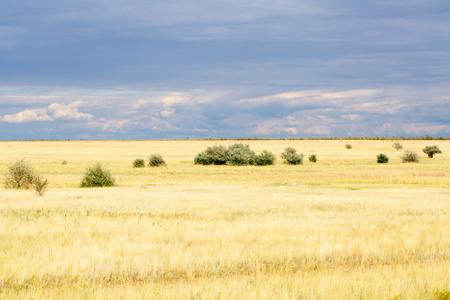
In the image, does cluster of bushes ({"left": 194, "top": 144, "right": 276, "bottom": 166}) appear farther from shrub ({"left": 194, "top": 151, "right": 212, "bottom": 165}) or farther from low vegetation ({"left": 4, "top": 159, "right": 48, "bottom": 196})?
low vegetation ({"left": 4, "top": 159, "right": 48, "bottom": 196})

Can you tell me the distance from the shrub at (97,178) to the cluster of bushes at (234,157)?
37.1m

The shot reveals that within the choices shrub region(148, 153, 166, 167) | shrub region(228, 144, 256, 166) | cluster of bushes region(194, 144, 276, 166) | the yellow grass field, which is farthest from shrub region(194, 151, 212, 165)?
the yellow grass field

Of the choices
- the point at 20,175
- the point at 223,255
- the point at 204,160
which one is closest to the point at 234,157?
the point at 204,160

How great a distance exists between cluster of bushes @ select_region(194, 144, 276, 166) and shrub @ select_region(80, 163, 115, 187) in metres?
37.1

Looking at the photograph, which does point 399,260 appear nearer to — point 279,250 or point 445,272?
point 445,272

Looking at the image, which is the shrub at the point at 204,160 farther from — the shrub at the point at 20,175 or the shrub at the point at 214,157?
the shrub at the point at 20,175

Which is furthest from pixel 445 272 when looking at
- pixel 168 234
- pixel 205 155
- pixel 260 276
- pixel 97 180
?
pixel 205 155

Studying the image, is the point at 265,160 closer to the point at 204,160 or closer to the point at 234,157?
the point at 234,157

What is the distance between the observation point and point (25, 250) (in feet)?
31.0

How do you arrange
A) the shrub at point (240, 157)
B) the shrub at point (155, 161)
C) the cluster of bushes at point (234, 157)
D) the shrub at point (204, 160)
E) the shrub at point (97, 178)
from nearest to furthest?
the shrub at point (97, 178)
the shrub at point (155, 161)
the shrub at point (240, 157)
the cluster of bushes at point (234, 157)
the shrub at point (204, 160)

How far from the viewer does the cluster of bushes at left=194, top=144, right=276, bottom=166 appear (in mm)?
71562

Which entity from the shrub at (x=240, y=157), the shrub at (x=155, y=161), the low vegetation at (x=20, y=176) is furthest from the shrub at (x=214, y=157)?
the low vegetation at (x=20, y=176)

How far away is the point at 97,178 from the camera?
116 feet

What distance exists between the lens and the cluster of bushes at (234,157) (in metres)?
71.6
